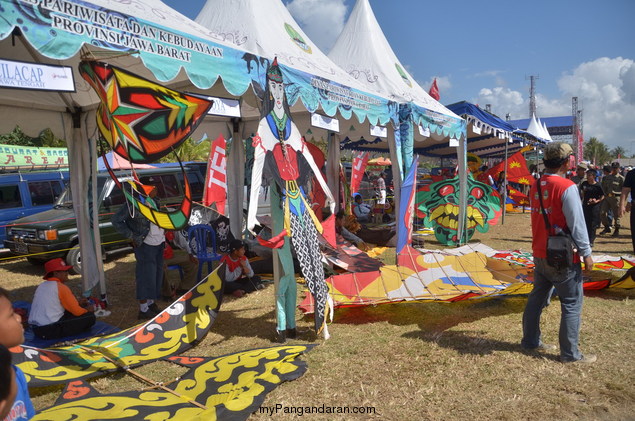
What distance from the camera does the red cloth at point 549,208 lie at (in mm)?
3377

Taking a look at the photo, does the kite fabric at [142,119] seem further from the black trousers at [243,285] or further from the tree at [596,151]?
the tree at [596,151]

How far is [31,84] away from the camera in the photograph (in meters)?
2.83

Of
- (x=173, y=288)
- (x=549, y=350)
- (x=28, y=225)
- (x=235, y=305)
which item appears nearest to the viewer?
(x=549, y=350)

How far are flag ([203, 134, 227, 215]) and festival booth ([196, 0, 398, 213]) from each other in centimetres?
219

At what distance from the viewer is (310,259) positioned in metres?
4.18

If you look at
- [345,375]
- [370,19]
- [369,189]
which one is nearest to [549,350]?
[345,375]

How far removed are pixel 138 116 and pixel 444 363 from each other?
122 inches

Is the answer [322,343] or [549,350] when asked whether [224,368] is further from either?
[549,350]

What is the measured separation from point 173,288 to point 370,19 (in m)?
7.31

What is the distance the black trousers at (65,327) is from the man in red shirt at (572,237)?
14.3ft

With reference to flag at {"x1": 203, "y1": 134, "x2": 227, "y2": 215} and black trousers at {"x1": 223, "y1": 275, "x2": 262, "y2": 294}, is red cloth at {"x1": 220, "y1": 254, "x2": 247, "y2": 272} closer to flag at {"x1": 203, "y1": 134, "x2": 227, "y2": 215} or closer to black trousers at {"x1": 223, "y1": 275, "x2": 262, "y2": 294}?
black trousers at {"x1": 223, "y1": 275, "x2": 262, "y2": 294}

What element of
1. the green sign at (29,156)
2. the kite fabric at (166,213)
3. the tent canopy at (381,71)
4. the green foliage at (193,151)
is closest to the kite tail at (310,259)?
the kite fabric at (166,213)

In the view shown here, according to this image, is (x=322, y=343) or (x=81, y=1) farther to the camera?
(x=322, y=343)

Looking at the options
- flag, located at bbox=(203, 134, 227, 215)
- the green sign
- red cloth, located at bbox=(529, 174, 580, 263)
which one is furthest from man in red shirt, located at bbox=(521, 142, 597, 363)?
the green sign
